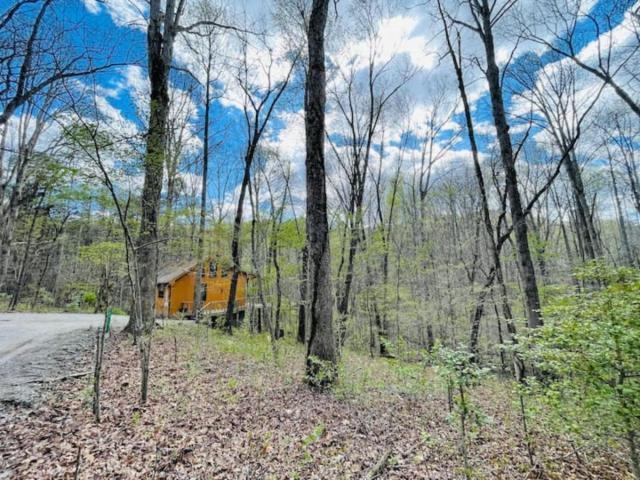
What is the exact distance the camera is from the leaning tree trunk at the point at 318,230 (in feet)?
16.1

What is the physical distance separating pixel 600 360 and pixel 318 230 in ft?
12.7

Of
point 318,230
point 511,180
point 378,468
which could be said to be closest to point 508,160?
point 511,180

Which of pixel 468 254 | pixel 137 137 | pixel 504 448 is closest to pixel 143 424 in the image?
pixel 137 137

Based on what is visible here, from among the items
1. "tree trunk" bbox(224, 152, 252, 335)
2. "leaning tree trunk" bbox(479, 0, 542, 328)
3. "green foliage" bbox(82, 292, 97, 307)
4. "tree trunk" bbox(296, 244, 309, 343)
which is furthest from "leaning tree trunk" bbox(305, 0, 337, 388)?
"green foliage" bbox(82, 292, 97, 307)

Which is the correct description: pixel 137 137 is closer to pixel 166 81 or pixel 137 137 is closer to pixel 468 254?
pixel 166 81

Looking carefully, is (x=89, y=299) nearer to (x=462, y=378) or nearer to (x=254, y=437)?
(x=254, y=437)

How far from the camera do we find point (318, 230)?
5.15m

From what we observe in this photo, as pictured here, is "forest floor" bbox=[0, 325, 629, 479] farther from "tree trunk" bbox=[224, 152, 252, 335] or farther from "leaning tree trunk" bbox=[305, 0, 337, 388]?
"tree trunk" bbox=[224, 152, 252, 335]

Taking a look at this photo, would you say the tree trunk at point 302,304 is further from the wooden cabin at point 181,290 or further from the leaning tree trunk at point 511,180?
the leaning tree trunk at point 511,180

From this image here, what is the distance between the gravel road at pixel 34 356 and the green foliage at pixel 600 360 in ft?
19.1

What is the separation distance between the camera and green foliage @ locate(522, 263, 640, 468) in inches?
89.3

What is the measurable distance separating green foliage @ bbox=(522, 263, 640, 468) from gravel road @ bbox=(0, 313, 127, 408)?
5822 millimetres

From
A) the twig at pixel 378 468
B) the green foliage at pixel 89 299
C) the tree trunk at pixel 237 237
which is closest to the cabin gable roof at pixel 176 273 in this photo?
the green foliage at pixel 89 299

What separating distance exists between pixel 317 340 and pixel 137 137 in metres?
4.49
